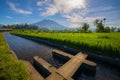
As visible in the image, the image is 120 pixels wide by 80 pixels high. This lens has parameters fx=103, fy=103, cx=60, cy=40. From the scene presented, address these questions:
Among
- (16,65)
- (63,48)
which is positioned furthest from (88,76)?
(63,48)

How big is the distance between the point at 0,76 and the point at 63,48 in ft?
33.5

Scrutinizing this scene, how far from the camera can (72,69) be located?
6.38m

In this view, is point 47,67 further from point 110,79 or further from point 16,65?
point 110,79

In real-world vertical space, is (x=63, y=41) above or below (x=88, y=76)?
above

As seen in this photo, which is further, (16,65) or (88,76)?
(88,76)

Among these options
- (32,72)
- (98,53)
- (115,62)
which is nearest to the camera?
(32,72)

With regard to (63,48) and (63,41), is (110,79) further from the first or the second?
(63,41)

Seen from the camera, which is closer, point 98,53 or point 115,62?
point 115,62

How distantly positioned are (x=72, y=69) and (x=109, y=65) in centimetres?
435

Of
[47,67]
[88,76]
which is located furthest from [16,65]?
[88,76]

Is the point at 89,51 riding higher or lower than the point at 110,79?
higher

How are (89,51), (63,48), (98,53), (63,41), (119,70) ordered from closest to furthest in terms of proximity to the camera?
1. (119,70)
2. (98,53)
3. (89,51)
4. (63,48)
5. (63,41)

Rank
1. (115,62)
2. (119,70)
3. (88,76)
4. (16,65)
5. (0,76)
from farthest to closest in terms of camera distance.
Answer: (115,62) < (119,70) < (88,76) < (16,65) < (0,76)

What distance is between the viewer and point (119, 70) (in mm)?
8094
